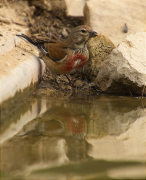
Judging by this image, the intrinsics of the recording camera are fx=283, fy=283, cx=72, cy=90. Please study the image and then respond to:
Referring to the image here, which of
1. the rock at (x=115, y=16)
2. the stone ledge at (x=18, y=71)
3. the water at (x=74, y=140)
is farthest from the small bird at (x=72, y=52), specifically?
the rock at (x=115, y=16)

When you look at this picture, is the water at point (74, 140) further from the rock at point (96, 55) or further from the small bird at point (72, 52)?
the rock at point (96, 55)

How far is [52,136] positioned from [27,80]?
1529 mm

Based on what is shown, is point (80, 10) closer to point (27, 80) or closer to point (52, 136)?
point (27, 80)

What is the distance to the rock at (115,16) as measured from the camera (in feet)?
20.1

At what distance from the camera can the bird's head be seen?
4.56m

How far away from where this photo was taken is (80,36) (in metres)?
4.60

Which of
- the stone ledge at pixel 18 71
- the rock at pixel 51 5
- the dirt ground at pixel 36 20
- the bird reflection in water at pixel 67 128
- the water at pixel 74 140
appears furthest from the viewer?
the rock at pixel 51 5

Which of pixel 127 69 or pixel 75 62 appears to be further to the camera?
pixel 75 62

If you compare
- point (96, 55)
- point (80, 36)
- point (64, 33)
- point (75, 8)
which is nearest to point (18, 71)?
point (80, 36)

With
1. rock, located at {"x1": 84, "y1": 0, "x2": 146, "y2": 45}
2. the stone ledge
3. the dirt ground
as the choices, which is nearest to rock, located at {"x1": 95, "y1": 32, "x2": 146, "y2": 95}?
the stone ledge

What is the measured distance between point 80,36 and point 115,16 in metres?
2.01

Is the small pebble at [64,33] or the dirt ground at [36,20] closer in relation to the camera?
the dirt ground at [36,20]

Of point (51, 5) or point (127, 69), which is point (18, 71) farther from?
point (51, 5)

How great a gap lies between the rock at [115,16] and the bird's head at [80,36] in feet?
5.12
